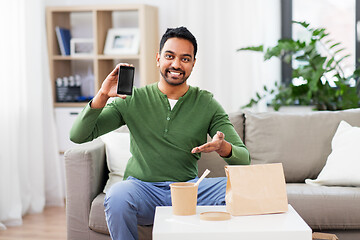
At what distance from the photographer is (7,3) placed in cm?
347

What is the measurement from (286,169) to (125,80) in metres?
1.21

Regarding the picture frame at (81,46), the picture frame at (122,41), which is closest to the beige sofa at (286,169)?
the picture frame at (122,41)

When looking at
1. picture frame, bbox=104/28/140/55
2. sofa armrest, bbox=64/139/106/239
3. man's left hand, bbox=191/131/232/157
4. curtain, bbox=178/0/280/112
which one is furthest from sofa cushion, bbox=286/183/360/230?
picture frame, bbox=104/28/140/55

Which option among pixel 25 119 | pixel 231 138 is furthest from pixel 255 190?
pixel 25 119

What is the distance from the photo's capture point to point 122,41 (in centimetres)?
411

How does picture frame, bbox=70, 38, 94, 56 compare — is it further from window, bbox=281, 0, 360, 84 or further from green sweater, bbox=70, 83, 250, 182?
green sweater, bbox=70, 83, 250, 182

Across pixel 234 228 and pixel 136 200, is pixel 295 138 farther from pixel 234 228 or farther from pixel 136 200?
pixel 234 228

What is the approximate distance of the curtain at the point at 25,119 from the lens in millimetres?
3451

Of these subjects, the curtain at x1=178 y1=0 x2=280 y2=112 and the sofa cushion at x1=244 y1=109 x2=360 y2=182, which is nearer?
the sofa cushion at x1=244 y1=109 x2=360 y2=182

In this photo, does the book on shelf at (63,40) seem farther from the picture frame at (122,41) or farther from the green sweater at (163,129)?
the green sweater at (163,129)

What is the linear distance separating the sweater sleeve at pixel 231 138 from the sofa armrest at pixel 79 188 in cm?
63

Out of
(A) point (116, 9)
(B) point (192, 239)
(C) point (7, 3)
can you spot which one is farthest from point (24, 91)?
(B) point (192, 239)

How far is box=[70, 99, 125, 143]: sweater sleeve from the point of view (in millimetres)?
1968

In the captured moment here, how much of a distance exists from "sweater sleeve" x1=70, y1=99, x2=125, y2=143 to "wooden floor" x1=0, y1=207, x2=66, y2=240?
48.4 inches
